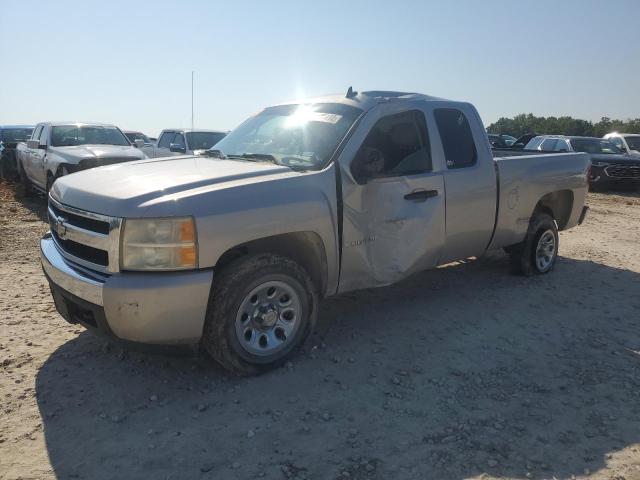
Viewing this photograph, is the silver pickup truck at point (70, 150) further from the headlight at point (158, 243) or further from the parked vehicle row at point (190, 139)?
the headlight at point (158, 243)

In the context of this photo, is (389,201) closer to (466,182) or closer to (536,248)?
(466,182)

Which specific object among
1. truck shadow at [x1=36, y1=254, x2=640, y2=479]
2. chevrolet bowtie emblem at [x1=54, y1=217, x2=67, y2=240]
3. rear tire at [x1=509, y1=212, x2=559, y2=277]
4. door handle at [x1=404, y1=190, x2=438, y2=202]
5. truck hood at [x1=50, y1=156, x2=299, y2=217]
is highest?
truck hood at [x1=50, y1=156, x2=299, y2=217]

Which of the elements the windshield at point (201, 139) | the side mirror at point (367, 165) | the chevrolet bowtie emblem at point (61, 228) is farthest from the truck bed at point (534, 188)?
the windshield at point (201, 139)

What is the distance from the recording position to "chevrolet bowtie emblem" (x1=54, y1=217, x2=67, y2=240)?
12.3 ft

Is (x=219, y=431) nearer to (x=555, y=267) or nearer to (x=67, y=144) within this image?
(x=555, y=267)

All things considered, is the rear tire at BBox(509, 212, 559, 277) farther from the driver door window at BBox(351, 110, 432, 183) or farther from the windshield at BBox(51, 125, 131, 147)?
the windshield at BBox(51, 125, 131, 147)

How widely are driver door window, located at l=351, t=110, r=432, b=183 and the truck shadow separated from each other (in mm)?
1394

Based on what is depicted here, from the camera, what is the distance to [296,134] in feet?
14.8

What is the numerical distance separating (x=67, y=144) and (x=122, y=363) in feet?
27.4

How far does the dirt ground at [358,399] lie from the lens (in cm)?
284

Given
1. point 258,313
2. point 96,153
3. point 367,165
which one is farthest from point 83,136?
point 258,313

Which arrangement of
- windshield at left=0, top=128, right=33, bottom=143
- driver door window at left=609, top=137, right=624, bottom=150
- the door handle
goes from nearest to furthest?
the door handle → windshield at left=0, top=128, right=33, bottom=143 → driver door window at left=609, top=137, right=624, bottom=150

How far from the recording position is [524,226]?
5953 millimetres

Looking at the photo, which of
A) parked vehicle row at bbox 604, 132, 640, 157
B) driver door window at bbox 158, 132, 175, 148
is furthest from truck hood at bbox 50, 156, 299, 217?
parked vehicle row at bbox 604, 132, 640, 157
